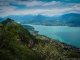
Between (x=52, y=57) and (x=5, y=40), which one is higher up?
(x=5, y=40)

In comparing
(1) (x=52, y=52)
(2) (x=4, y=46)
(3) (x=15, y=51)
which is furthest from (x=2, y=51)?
(1) (x=52, y=52)

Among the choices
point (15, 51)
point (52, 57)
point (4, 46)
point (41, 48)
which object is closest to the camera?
point (52, 57)

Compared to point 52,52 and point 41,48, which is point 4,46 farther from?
point 52,52

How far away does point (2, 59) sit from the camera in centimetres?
4366

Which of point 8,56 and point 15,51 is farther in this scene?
point 15,51

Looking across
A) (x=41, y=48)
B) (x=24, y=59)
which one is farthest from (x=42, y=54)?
(x=24, y=59)

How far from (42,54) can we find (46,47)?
102 inches

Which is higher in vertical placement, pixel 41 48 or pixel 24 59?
pixel 41 48

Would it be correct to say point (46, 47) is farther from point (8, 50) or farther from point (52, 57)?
point (8, 50)

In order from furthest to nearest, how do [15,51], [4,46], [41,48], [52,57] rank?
[15,51], [4,46], [41,48], [52,57]

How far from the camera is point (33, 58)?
53906 millimetres

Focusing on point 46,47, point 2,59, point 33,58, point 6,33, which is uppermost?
point 6,33

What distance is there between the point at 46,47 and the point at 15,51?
1407 centimetres

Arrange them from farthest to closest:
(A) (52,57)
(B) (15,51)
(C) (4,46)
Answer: (B) (15,51) < (C) (4,46) < (A) (52,57)
